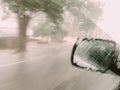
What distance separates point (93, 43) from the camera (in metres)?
2.34

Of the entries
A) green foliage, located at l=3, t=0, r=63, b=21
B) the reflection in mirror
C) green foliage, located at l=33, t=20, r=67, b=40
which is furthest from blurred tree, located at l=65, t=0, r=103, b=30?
the reflection in mirror

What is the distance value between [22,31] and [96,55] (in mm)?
2787

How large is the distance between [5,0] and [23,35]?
3.44 ft

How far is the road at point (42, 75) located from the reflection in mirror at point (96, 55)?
186 millimetres

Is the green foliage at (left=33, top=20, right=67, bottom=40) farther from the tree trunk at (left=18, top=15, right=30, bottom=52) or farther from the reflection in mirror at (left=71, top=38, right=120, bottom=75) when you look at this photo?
the reflection in mirror at (left=71, top=38, right=120, bottom=75)

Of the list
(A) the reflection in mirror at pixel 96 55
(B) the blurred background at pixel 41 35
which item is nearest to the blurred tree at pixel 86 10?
(B) the blurred background at pixel 41 35

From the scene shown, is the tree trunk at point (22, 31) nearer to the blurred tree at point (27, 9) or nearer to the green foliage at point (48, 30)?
the blurred tree at point (27, 9)

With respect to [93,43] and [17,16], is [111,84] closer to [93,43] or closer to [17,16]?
[93,43]

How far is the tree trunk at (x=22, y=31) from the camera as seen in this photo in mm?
4346

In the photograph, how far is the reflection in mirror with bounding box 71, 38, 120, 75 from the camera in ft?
7.37

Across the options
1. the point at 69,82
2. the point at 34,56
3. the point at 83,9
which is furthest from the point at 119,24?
the point at 83,9

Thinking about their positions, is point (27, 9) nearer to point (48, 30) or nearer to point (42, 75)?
point (42, 75)

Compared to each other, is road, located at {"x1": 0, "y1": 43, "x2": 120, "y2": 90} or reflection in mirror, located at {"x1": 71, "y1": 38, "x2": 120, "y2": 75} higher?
reflection in mirror, located at {"x1": 71, "y1": 38, "x2": 120, "y2": 75}

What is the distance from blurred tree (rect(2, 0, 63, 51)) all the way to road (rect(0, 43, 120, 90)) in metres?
0.38
